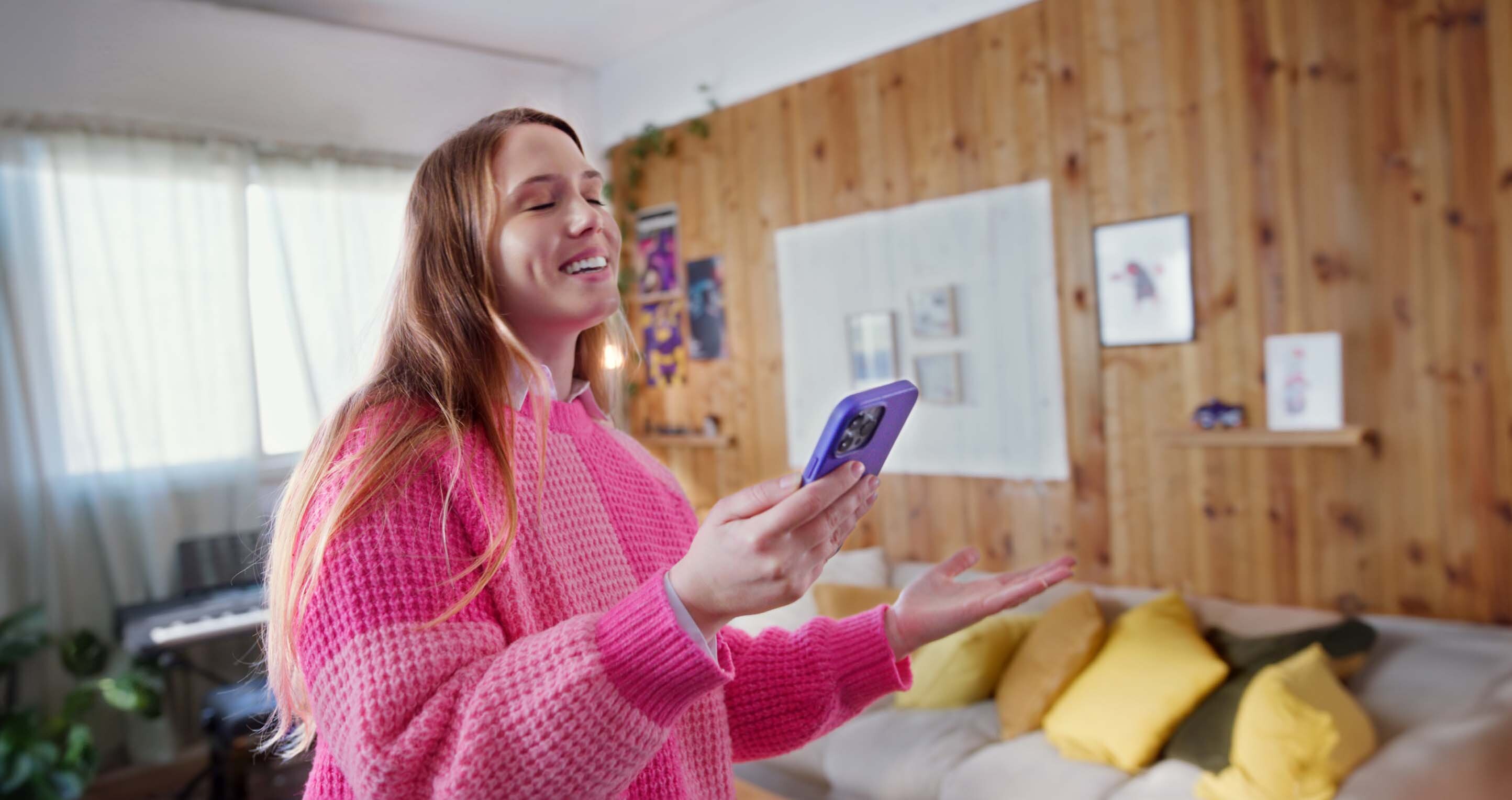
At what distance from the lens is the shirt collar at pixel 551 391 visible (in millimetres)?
975

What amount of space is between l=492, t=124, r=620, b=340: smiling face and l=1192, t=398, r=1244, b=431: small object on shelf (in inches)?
87.5

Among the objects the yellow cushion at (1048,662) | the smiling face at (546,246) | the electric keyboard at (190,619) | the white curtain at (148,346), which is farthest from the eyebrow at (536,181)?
the white curtain at (148,346)

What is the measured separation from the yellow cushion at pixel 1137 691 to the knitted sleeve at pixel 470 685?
191cm

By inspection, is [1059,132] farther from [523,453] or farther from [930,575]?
[523,453]

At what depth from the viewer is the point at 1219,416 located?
2730mm

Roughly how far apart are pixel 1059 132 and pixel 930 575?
90.3 inches

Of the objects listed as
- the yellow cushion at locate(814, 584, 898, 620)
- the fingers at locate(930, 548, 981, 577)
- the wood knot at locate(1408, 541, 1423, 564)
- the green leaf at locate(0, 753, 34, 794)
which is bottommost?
the green leaf at locate(0, 753, 34, 794)

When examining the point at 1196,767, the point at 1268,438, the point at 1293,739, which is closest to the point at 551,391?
the point at 1293,739

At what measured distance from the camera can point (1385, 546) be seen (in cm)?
253

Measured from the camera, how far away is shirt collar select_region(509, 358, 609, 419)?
3.20 ft

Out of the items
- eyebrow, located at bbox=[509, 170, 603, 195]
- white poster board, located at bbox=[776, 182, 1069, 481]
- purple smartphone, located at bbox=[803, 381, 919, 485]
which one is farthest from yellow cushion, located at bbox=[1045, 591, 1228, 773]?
eyebrow, located at bbox=[509, 170, 603, 195]

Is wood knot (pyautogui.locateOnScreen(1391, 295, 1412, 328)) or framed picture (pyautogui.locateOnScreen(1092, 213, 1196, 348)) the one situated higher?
framed picture (pyautogui.locateOnScreen(1092, 213, 1196, 348))

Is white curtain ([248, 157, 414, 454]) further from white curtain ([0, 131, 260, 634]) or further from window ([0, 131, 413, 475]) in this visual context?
white curtain ([0, 131, 260, 634])

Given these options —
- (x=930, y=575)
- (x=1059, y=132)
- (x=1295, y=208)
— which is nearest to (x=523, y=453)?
(x=930, y=575)
